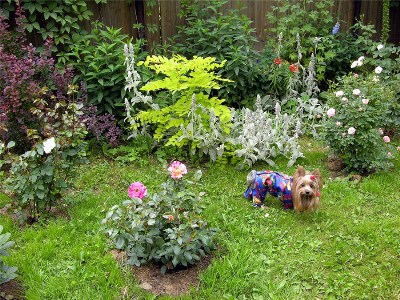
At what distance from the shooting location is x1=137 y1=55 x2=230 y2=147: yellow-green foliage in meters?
5.00

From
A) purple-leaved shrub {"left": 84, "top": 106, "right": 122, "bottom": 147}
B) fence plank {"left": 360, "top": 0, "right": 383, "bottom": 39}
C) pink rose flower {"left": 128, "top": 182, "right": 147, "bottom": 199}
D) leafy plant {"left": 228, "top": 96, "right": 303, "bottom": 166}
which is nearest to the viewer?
pink rose flower {"left": 128, "top": 182, "right": 147, "bottom": 199}

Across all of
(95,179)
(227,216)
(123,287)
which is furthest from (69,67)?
(123,287)

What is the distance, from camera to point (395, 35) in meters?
7.92

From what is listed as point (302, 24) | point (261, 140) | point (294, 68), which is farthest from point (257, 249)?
point (302, 24)

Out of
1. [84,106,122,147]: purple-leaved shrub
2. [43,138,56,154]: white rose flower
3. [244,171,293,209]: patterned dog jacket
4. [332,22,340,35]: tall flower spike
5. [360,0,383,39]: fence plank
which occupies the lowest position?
[244,171,293,209]: patterned dog jacket

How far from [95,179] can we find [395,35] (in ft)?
19.6

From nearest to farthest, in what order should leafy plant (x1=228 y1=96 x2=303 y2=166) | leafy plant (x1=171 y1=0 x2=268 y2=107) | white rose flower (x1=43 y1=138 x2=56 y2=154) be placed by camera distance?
white rose flower (x1=43 y1=138 x2=56 y2=154) < leafy plant (x1=228 y1=96 x2=303 y2=166) < leafy plant (x1=171 y1=0 x2=268 y2=107)

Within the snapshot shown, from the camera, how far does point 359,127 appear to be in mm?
4773

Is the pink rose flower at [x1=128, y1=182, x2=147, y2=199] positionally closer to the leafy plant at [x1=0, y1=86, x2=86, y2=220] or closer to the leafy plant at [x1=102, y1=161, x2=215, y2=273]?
the leafy plant at [x1=102, y1=161, x2=215, y2=273]

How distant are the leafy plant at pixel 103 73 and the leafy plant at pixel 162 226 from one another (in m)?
2.33

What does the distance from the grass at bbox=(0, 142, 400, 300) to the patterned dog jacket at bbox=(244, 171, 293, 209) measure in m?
0.12

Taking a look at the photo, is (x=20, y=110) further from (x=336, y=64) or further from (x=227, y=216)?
(x=336, y=64)

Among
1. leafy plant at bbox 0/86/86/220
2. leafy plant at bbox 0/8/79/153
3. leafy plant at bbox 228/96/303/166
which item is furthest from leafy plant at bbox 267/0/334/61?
leafy plant at bbox 0/86/86/220

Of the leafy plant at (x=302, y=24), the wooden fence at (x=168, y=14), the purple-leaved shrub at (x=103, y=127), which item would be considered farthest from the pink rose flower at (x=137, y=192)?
the leafy plant at (x=302, y=24)
